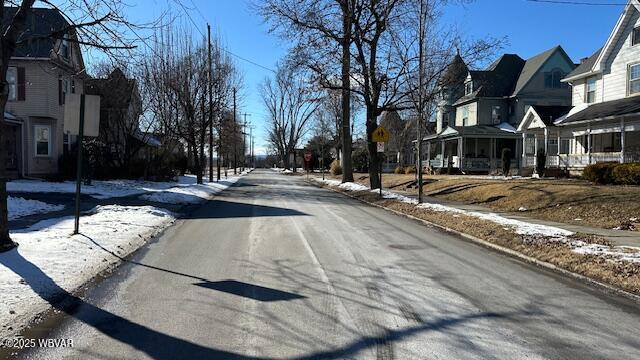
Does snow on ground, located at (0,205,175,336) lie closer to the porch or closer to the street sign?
the street sign

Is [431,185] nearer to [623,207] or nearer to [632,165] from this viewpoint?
[632,165]

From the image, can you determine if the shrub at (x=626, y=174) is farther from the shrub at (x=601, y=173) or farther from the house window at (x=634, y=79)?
the house window at (x=634, y=79)

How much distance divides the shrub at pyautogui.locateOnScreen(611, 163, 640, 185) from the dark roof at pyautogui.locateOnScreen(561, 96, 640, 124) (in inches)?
191

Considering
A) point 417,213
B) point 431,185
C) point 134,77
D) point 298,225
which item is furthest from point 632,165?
point 134,77

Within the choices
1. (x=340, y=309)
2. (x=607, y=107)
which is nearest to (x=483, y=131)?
(x=607, y=107)

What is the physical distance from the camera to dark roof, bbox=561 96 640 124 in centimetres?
2534

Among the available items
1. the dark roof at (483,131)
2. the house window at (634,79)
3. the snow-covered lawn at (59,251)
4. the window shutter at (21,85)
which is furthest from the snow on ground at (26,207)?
the dark roof at (483,131)

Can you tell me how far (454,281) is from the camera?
26.8 ft

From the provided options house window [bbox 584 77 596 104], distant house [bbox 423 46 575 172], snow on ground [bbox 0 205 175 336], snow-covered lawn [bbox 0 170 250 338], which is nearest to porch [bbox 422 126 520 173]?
distant house [bbox 423 46 575 172]

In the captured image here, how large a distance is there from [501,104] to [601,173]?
27837mm

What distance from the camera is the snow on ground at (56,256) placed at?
640 centimetres

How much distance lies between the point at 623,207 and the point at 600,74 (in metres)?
17.9

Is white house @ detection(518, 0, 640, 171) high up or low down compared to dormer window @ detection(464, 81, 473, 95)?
down

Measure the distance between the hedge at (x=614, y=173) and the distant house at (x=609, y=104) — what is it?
3510 mm
